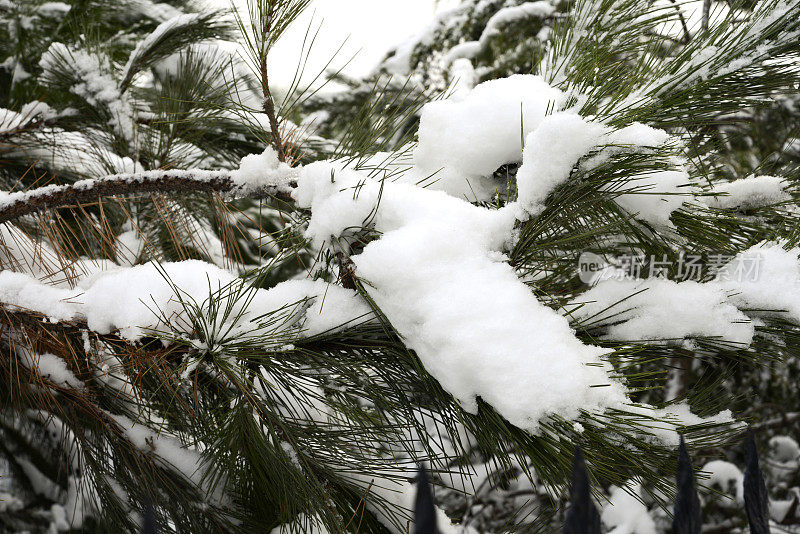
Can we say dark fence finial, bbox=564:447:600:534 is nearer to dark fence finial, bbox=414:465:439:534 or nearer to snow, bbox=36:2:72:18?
dark fence finial, bbox=414:465:439:534

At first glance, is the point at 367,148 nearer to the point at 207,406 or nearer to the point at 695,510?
the point at 207,406

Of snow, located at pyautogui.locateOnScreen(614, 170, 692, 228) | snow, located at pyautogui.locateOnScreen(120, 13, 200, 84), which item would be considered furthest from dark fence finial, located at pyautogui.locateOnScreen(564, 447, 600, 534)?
snow, located at pyautogui.locateOnScreen(120, 13, 200, 84)

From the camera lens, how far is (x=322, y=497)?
2.82ft

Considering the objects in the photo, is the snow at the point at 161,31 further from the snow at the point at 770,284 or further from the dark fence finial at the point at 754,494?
the dark fence finial at the point at 754,494

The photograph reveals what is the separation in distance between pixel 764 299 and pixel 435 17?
11.4 ft

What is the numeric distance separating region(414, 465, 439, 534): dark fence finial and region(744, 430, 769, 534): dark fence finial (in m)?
0.32

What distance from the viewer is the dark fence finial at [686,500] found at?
462 millimetres

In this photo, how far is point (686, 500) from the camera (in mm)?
465

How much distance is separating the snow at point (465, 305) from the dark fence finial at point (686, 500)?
0.13 m

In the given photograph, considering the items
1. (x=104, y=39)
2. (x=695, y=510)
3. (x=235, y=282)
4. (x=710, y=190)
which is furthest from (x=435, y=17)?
(x=695, y=510)

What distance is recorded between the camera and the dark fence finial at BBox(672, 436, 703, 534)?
46 cm

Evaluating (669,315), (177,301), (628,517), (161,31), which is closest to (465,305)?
(669,315)

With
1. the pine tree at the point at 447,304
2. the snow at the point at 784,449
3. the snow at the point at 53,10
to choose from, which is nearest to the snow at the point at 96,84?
the pine tree at the point at 447,304

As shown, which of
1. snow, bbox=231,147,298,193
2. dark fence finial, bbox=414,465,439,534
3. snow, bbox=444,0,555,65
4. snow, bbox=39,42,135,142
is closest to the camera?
dark fence finial, bbox=414,465,439,534
